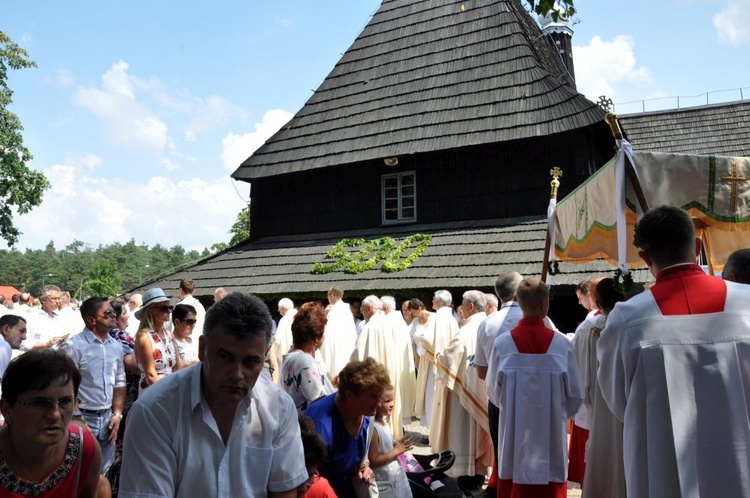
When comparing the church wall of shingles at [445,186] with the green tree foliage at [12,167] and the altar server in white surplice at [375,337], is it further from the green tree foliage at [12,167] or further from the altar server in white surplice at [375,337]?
the green tree foliage at [12,167]

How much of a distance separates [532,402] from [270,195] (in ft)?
50.3

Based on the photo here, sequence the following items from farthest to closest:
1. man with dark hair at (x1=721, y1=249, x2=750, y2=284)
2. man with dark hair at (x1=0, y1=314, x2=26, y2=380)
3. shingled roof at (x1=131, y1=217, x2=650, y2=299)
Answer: shingled roof at (x1=131, y1=217, x2=650, y2=299), man with dark hair at (x1=0, y1=314, x2=26, y2=380), man with dark hair at (x1=721, y1=249, x2=750, y2=284)

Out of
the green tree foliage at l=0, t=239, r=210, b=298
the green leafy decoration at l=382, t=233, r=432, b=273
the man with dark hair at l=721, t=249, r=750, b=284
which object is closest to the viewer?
the man with dark hair at l=721, t=249, r=750, b=284

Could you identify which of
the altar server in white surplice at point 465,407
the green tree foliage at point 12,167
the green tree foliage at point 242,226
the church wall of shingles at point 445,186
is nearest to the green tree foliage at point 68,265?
the green tree foliage at point 242,226

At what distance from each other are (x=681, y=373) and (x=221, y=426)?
7.02ft

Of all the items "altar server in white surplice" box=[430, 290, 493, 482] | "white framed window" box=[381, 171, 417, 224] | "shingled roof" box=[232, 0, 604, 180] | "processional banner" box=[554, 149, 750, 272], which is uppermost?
"shingled roof" box=[232, 0, 604, 180]

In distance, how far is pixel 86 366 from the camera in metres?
5.95

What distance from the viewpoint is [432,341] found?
9703 mm

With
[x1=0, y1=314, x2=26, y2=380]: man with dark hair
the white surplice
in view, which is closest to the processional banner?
the white surplice

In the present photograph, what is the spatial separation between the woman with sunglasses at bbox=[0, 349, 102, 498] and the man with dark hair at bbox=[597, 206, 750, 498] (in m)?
2.51

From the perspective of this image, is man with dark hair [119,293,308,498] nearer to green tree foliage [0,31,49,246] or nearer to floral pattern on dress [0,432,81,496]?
floral pattern on dress [0,432,81,496]

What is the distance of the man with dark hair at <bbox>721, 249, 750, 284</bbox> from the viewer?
160 inches

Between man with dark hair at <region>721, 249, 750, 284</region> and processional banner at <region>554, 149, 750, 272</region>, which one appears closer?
man with dark hair at <region>721, 249, 750, 284</region>

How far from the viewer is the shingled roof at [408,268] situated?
13.4 metres
